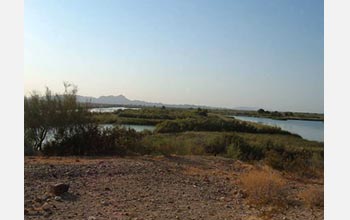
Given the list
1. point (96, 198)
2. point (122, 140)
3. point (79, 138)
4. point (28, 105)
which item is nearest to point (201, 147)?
point (122, 140)

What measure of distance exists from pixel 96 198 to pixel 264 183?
3262mm

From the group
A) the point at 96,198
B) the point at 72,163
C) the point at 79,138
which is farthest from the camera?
the point at 79,138

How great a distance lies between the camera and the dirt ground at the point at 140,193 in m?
6.63

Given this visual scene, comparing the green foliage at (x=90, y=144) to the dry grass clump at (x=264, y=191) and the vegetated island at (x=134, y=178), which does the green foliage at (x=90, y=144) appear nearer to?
the vegetated island at (x=134, y=178)

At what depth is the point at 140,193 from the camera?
7840 mm

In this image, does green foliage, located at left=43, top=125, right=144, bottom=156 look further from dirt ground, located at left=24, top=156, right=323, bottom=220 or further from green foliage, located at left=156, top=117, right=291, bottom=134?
green foliage, located at left=156, top=117, right=291, bottom=134

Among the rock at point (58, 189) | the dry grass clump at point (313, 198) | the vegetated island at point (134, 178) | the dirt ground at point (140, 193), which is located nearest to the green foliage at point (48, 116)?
the vegetated island at point (134, 178)

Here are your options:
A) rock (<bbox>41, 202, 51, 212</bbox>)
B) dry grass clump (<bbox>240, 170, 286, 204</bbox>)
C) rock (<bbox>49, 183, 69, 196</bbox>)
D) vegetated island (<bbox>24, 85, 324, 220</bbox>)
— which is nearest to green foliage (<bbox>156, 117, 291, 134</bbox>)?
vegetated island (<bbox>24, 85, 324, 220</bbox>)

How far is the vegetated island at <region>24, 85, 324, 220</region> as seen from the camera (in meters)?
6.91

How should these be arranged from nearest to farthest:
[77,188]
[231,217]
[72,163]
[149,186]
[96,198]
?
[231,217] < [96,198] < [77,188] < [149,186] < [72,163]

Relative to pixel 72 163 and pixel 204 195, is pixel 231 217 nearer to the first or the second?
pixel 204 195

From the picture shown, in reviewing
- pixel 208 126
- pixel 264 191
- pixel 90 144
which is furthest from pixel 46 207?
pixel 208 126

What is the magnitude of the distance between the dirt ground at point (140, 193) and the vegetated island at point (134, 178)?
0.6 inches

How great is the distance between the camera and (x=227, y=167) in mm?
11570
